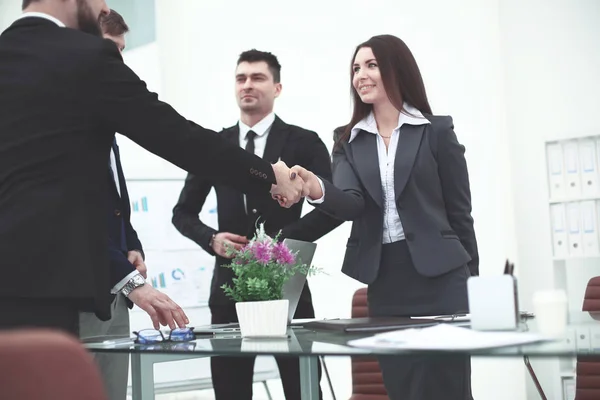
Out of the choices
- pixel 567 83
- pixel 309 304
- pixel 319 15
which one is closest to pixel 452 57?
pixel 567 83

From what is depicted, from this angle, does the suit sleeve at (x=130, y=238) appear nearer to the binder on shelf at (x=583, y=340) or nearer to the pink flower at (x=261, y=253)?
the pink flower at (x=261, y=253)

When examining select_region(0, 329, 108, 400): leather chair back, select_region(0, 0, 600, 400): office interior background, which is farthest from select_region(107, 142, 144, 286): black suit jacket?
select_region(0, 0, 600, 400): office interior background

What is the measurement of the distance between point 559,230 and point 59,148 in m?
3.63

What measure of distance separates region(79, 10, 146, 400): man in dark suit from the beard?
0.51 metres

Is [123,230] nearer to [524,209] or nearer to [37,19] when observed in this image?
[37,19]

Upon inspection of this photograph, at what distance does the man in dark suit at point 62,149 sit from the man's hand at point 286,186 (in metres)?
0.46

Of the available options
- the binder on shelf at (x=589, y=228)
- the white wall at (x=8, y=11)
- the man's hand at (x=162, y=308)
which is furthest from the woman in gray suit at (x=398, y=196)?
the white wall at (x=8, y=11)

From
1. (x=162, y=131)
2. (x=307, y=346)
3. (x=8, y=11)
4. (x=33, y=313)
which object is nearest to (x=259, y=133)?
(x=162, y=131)

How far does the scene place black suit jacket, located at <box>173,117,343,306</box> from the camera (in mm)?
3178

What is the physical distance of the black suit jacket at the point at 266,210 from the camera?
3.18m

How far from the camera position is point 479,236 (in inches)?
201

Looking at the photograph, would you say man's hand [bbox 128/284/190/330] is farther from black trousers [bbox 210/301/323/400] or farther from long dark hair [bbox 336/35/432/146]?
black trousers [bbox 210/301/323/400]

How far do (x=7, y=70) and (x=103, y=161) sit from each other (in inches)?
12.3

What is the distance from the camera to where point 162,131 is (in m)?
2.05
